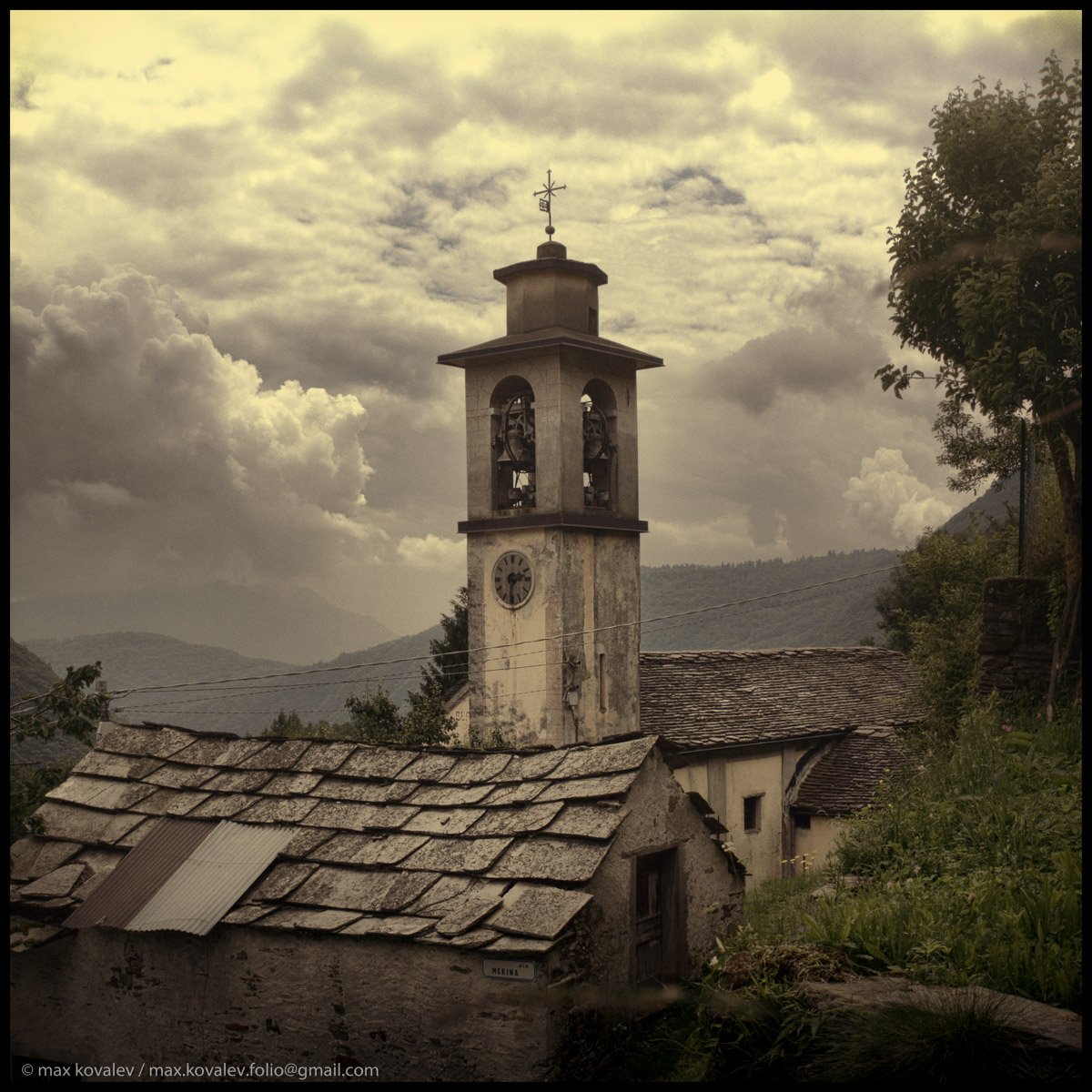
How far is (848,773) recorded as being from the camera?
934 inches

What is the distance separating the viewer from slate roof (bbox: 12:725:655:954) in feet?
28.1

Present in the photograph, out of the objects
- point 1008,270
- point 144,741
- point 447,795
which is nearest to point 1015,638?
point 1008,270

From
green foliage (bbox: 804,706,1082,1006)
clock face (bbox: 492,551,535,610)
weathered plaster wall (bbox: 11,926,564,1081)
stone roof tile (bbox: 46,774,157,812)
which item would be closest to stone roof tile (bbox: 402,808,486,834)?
weathered plaster wall (bbox: 11,926,564,1081)

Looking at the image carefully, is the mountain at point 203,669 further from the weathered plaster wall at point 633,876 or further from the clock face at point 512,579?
the weathered plaster wall at point 633,876

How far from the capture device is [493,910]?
8422 millimetres

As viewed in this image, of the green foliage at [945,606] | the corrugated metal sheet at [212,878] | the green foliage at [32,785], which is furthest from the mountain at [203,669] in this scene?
the corrugated metal sheet at [212,878]

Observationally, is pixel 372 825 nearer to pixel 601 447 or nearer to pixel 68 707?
pixel 68 707

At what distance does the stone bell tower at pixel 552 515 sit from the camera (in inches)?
915

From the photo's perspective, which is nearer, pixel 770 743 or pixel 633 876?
pixel 633 876

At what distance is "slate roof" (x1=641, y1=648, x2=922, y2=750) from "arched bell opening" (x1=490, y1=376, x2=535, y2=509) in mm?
5318

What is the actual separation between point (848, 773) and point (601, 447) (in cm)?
898

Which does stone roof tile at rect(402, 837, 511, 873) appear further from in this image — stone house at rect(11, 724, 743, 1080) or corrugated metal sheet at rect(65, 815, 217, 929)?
corrugated metal sheet at rect(65, 815, 217, 929)

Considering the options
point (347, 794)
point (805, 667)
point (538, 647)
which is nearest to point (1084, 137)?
point (347, 794)

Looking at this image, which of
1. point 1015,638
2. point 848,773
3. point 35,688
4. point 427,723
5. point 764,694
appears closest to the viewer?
point 1015,638
